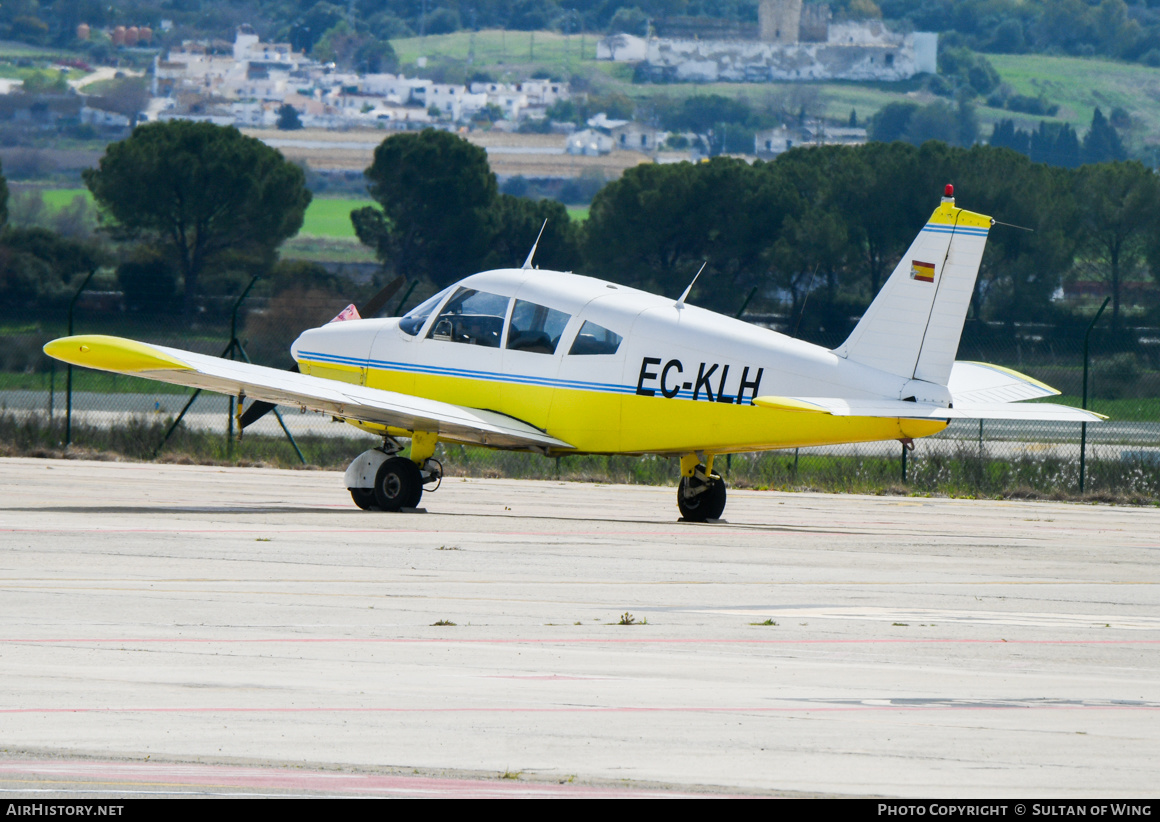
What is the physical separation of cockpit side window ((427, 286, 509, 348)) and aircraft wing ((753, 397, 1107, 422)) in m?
3.68

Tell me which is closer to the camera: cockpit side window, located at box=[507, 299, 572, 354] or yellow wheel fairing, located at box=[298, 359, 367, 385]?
cockpit side window, located at box=[507, 299, 572, 354]

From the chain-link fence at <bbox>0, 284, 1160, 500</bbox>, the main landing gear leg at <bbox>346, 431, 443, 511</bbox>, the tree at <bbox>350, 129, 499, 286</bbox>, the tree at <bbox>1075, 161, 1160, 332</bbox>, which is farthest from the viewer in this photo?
the tree at <bbox>350, 129, 499, 286</bbox>

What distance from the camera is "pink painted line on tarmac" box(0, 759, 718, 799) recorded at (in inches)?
235

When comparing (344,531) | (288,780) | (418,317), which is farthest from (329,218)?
(288,780)

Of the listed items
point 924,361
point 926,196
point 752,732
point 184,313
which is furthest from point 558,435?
point 926,196

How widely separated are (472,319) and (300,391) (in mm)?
2438

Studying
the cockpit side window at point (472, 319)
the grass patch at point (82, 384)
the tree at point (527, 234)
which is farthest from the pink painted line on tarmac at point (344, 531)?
the tree at point (527, 234)

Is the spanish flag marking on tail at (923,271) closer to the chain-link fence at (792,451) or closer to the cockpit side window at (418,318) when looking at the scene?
the cockpit side window at (418,318)

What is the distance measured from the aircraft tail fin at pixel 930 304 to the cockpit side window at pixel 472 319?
407 cm

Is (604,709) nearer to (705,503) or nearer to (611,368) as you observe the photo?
(611,368)

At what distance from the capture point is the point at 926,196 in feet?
256

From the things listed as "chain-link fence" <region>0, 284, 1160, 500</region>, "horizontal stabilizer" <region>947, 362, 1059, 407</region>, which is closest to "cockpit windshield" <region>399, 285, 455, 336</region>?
"horizontal stabilizer" <region>947, 362, 1059, 407</region>

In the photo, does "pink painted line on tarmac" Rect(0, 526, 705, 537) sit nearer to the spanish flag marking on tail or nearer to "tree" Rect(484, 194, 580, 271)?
the spanish flag marking on tail

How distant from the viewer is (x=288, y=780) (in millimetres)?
6113
